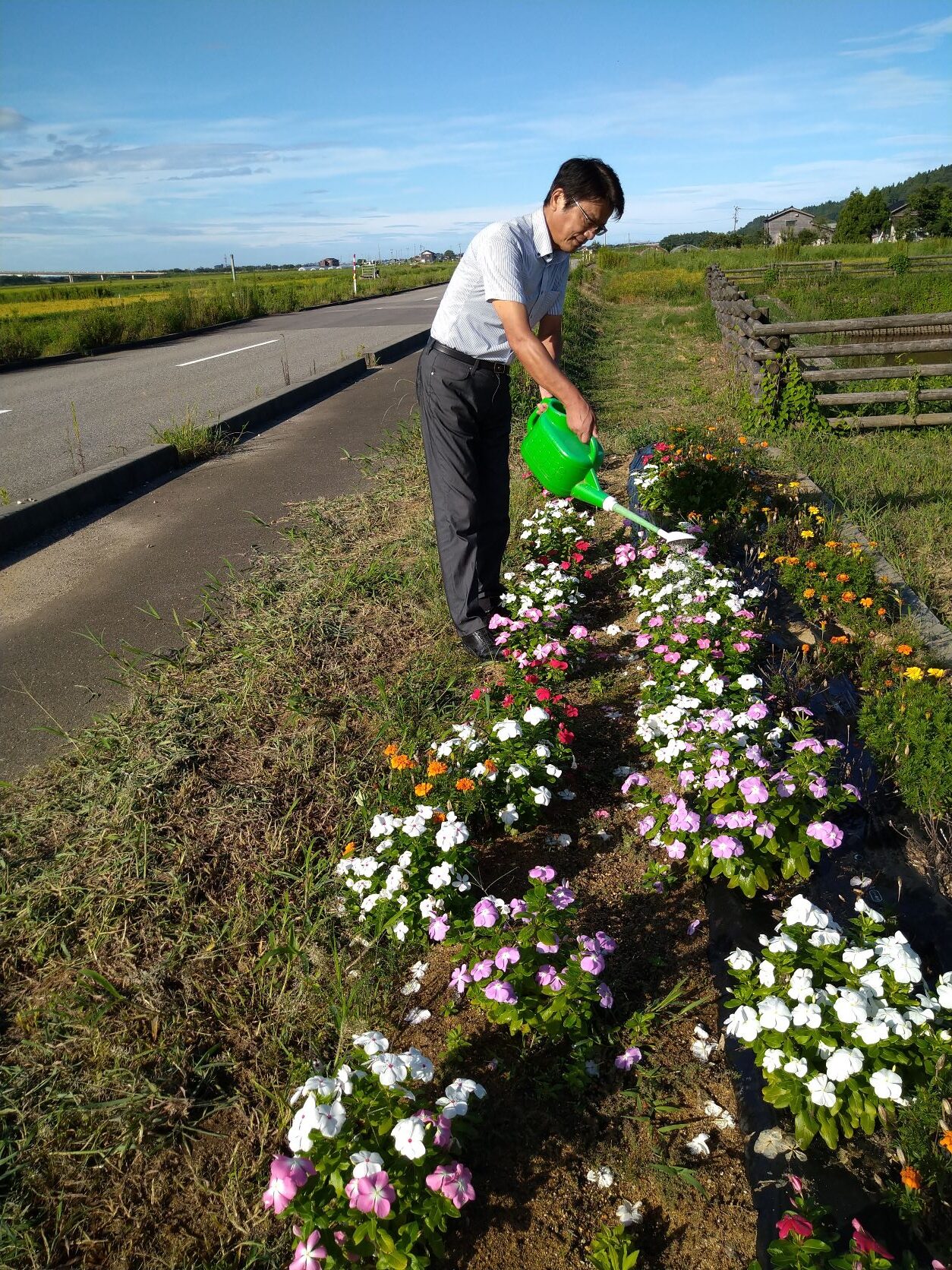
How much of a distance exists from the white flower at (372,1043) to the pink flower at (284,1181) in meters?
0.23

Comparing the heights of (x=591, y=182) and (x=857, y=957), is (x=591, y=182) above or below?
above

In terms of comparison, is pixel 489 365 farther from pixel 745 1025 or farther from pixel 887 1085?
pixel 887 1085

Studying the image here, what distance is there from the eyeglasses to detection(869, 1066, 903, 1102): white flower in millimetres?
2783

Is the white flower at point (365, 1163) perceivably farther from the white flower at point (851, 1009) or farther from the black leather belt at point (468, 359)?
the black leather belt at point (468, 359)

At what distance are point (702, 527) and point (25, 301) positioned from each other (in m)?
37.1

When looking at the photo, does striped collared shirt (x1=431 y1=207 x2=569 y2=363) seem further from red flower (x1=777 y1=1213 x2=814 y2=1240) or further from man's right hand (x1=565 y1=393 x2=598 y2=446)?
red flower (x1=777 y1=1213 x2=814 y2=1240)

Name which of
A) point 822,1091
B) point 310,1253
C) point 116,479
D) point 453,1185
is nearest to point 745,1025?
point 822,1091

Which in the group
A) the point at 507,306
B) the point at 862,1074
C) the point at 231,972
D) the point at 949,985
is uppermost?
the point at 507,306

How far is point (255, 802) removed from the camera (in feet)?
9.25

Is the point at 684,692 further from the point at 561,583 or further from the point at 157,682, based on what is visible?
the point at 157,682

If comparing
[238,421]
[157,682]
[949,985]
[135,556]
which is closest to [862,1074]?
[949,985]

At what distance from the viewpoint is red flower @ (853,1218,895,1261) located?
1406 mm

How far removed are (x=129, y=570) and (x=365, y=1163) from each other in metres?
4.07

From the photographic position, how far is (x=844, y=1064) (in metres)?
1.63
